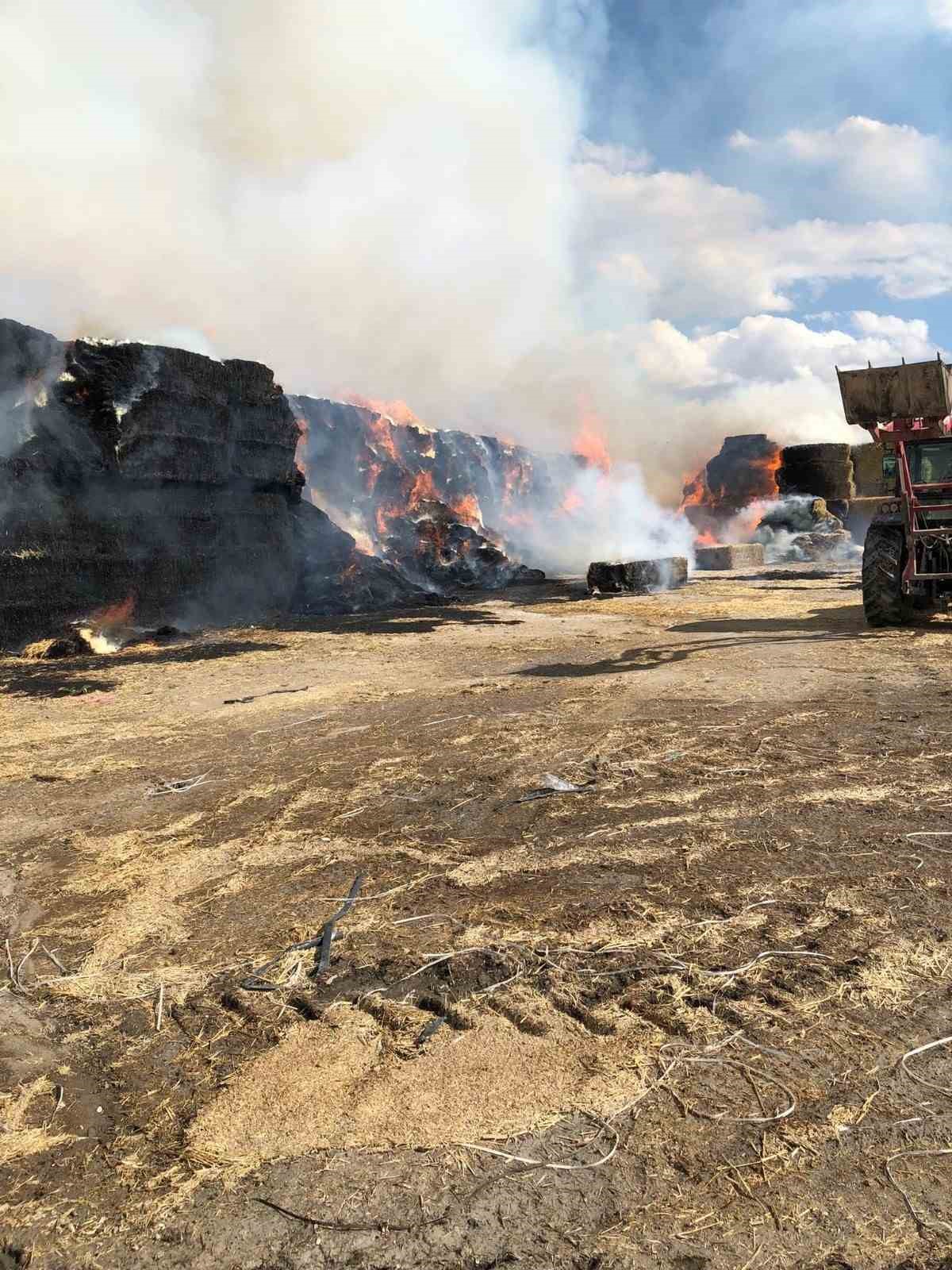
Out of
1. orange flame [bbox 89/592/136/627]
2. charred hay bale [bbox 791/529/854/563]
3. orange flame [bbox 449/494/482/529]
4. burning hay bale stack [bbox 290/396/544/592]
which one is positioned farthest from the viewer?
orange flame [bbox 449/494/482/529]

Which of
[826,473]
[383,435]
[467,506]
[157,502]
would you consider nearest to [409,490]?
[383,435]

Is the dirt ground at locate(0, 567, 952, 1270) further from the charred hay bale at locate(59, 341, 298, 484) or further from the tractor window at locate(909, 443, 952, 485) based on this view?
the charred hay bale at locate(59, 341, 298, 484)

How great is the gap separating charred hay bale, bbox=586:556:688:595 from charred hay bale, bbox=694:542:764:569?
28.6 ft

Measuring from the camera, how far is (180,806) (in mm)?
4922

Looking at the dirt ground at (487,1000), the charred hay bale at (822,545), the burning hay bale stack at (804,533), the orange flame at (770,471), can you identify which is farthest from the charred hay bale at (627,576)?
the orange flame at (770,471)

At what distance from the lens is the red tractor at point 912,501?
A: 10.3 m

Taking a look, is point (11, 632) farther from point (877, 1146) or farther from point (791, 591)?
point (791, 591)

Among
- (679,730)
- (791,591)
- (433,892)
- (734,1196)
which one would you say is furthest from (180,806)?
(791,591)

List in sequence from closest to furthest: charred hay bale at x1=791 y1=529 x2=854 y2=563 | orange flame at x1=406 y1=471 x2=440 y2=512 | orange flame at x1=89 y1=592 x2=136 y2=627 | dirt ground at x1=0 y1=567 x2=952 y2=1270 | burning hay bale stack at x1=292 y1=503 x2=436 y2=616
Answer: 1. dirt ground at x1=0 y1=567 x2=952 y2=1270
2. orange flame at x1=89 y1=592 x2=136 y2=627
3. burning hay bale stack at x1=292 y1=503 x2=436 y2=616
4. charred hay bale at x1=791 y1=529 x2=854 y2=563
5. orange flame at x1=406 y1=471 x2=440 y2=512

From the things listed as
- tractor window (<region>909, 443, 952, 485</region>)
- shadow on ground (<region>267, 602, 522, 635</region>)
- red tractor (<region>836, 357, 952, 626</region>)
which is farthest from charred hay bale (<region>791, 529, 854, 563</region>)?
tractor window (<region>909, 443, 952, 485</region>)

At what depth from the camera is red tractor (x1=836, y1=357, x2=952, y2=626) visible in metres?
10.3

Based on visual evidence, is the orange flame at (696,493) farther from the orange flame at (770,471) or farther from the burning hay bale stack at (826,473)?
the burning hay bale stack at (826,473)

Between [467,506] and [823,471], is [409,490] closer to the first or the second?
[467,506]

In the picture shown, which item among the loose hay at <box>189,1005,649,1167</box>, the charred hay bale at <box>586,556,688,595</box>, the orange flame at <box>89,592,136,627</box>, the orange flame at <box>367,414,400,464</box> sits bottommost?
the loose hay at <box>189,1005,649,1167</box>
